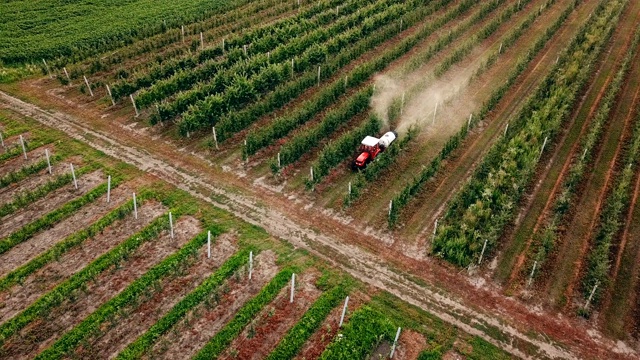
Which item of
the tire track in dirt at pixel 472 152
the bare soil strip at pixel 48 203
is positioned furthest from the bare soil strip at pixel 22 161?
the tire track in dirt at pixel 472 152

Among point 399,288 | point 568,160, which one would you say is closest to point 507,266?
point 399,288

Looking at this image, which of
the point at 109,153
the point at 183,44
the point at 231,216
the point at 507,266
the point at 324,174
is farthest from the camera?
the point at 183,44

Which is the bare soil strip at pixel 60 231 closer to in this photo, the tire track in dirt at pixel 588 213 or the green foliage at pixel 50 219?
the green foliage at pixel 50 219

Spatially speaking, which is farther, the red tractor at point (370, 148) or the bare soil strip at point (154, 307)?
the red tractor at point (370, 148)

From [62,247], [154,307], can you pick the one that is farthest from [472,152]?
[62,247]

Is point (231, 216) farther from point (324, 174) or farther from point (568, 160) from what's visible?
point (568, 160)

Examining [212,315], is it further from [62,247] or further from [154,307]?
[62,247]
